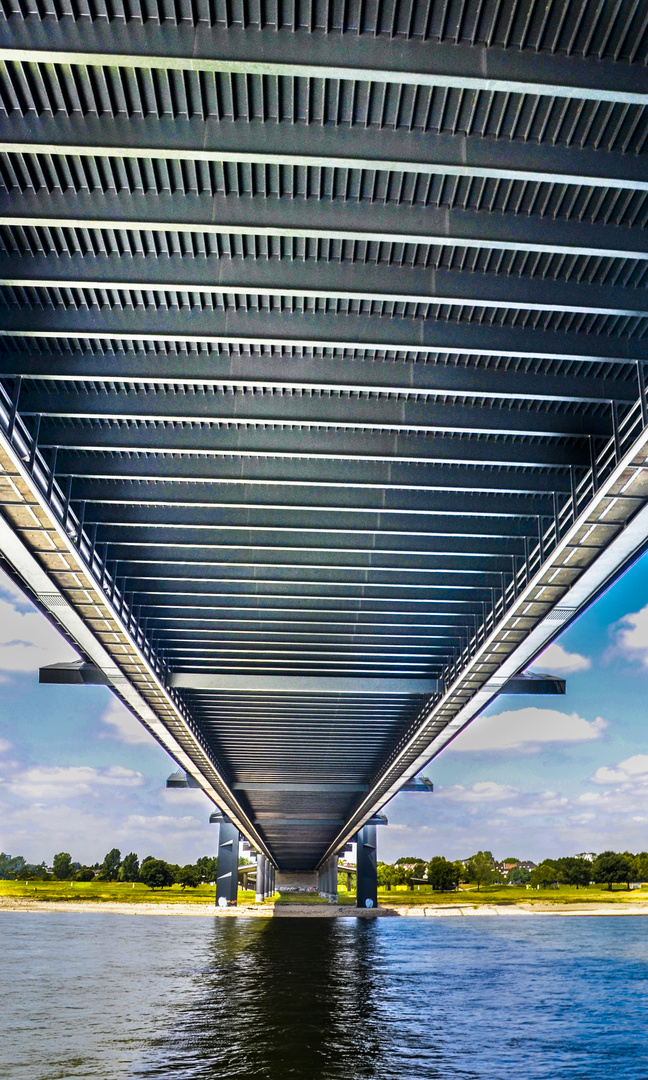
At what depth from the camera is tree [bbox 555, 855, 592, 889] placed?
189 metres

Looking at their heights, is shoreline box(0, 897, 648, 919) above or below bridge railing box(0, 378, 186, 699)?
below

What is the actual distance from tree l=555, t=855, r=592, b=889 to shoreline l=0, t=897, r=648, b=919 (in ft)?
187

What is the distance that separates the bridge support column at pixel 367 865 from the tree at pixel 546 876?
111786mm

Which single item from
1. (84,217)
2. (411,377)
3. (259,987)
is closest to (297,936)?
(259,987)

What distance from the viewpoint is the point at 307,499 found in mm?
21000

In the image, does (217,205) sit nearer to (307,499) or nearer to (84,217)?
(84,217)

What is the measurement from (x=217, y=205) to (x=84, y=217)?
6.08 ft

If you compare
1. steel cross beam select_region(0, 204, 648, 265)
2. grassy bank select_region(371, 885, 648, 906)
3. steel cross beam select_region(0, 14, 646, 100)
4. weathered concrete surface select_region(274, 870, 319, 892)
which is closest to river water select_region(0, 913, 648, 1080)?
steel cross beam select_region(0, 204, 648, 265)

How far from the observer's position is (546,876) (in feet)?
645

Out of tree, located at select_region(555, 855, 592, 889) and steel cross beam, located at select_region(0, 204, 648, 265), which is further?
tree, located at select_region(555, 855, 592, 889)

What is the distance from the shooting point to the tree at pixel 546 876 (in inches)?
7687

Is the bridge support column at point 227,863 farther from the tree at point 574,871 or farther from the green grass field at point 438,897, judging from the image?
the tree at point 574,871

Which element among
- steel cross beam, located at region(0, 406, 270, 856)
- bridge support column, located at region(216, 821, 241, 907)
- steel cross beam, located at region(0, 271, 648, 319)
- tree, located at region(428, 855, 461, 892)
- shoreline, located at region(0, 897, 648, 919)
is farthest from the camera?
tree, located at region(428, 855, 461, 892)

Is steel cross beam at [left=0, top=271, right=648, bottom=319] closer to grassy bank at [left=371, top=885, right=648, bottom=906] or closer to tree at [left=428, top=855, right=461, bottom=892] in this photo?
grassy bank at [left=371, top=885, right=648, bottom=906]
